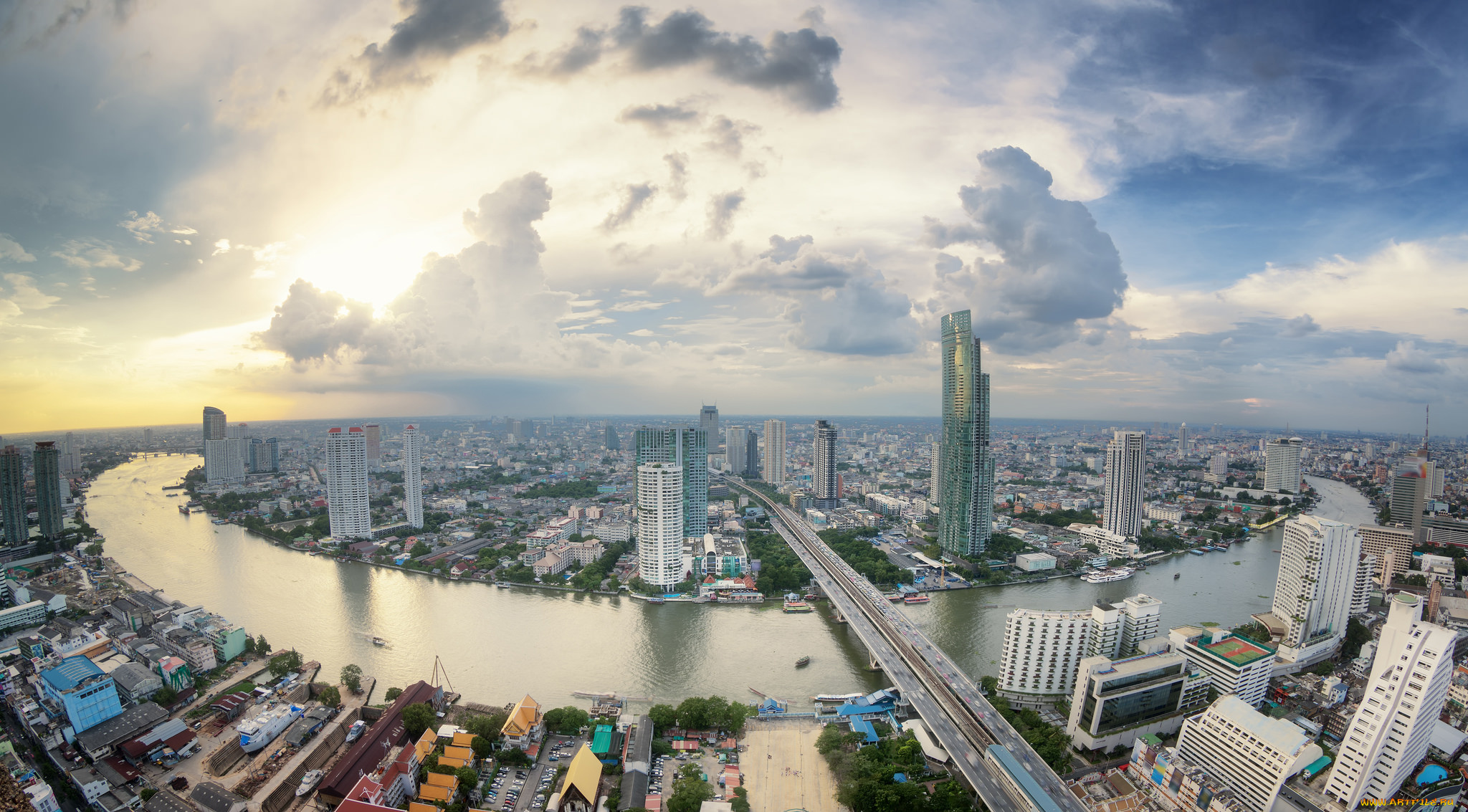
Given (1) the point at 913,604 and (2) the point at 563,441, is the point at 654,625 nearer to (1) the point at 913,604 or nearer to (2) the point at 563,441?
(1) the point at 913,604

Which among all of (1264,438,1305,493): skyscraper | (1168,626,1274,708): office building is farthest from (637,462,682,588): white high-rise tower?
(1264,438,1305,493): skyscraper

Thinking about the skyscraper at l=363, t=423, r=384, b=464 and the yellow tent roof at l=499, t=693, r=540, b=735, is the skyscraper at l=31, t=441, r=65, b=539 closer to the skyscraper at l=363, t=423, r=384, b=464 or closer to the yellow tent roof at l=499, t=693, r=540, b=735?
the skyscraper at l=363, t=423, r=384, b=464

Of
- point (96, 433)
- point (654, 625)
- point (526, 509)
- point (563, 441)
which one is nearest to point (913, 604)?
point (654, 625)

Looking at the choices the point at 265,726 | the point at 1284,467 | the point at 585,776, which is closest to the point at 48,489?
the point at 265,726

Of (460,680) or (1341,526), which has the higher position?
(1341,526)

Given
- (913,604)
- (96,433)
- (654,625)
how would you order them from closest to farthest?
1. (654,625)
2. (913,604)
3. (96,433)

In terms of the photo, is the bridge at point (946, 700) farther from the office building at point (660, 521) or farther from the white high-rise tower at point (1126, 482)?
the white high-rise tower at point (1126, 482)
